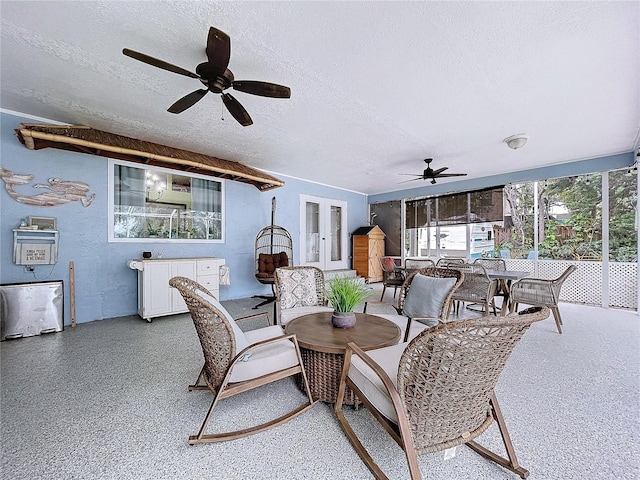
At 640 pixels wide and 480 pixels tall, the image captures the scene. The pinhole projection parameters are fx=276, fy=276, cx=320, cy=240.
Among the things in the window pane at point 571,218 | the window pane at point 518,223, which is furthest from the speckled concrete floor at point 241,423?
the window pane at point 518,223

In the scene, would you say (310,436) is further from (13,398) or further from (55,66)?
(55,66)

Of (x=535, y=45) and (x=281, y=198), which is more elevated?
(x=535, y=45)

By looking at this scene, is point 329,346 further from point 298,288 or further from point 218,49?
point 218,49

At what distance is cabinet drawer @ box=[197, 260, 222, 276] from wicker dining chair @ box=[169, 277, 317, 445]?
273cm

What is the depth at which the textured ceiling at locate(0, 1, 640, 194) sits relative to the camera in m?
1.89

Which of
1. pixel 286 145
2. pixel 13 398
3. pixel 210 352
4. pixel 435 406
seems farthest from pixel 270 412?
pixel 286 145

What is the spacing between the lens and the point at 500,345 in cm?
115

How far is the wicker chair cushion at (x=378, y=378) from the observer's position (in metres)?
1.34

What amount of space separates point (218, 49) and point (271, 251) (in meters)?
4.38

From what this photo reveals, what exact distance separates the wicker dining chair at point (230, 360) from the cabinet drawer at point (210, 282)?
2758 millimetres

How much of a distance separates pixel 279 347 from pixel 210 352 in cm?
46

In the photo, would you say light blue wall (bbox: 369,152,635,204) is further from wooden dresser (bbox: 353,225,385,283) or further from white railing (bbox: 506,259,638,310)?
white railing (bbox: 506,259,638,310)

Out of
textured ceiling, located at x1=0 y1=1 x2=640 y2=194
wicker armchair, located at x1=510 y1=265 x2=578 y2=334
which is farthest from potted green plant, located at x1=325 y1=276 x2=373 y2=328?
wicker armchair, located at x1=510 y1=265 x2=578 y2=334

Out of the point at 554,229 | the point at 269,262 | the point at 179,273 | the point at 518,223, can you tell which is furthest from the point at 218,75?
the point at 554,229
